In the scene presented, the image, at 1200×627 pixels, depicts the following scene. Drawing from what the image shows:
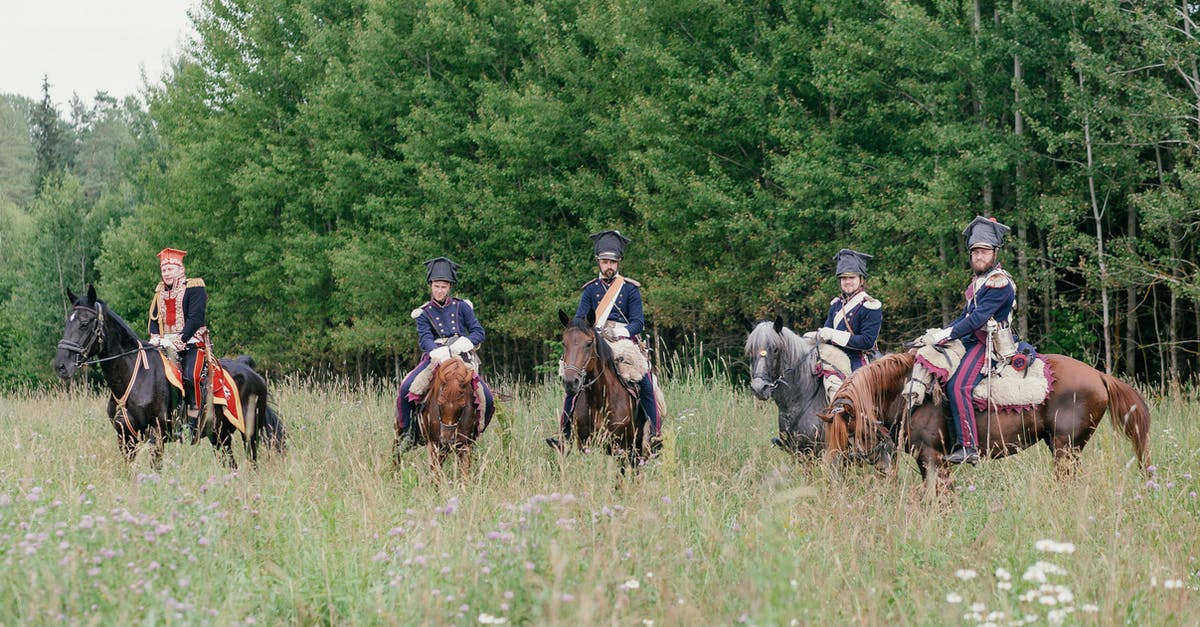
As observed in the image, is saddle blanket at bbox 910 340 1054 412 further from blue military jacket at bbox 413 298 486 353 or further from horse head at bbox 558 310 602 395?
blue military jacket at bbox 413 298 486 353

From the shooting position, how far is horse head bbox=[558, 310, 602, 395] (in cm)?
834

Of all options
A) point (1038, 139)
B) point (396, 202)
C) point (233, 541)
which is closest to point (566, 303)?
point (396, 202)

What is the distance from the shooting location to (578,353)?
8414 mm

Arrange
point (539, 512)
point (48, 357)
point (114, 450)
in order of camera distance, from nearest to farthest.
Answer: point (539, 512) < point (114, 450) < point (48, 357)

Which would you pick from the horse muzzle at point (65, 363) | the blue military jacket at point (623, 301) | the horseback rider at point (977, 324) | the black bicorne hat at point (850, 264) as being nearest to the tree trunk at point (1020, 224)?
the black bicorne hat at point (850, 264)

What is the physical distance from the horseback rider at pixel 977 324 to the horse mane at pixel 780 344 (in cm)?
116

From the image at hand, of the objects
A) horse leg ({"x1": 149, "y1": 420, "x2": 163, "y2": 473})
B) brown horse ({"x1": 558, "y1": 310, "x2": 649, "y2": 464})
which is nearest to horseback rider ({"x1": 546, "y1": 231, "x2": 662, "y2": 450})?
brown horse ({"x1": 558, "y1": 310, "x2": 649, "y2": 464})

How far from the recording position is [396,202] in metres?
24.9

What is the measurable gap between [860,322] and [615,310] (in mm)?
2204

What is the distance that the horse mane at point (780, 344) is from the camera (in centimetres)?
880

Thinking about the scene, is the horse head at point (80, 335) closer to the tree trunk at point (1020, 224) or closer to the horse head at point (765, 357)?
the horse head at point (765, 357)

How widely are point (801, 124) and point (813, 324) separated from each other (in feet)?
13.4

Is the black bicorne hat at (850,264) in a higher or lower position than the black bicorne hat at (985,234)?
lower

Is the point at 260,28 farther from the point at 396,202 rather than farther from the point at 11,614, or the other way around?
the point at 11,614
